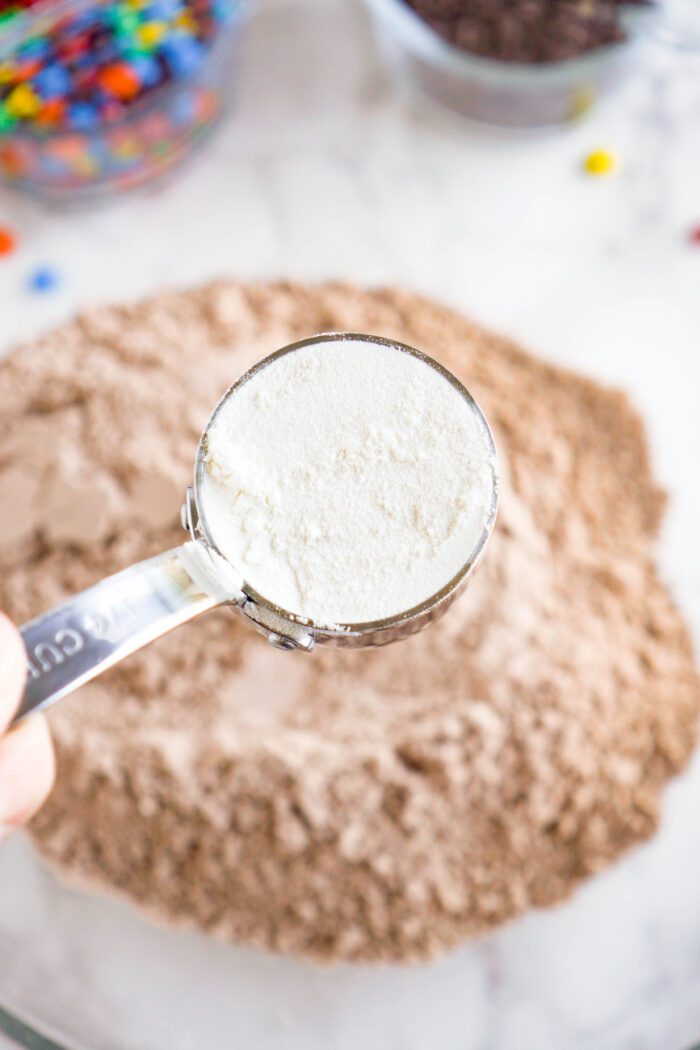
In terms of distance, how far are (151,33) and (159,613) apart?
0.79 metres

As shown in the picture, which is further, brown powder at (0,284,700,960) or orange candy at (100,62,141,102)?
orange candy at (100,62,141,102)

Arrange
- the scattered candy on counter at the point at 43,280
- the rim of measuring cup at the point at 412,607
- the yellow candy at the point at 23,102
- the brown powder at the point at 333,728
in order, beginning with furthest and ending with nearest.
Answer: the scattered candy on counter at the point at 43,280, the yellow candy at the point at 23,102, the brown powder at the point at 333,728, the rim of measuring cup at the point at 412,607

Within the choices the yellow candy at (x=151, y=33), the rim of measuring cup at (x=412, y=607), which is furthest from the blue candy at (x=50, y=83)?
the rim of measuring cup at (x=412, y=607)

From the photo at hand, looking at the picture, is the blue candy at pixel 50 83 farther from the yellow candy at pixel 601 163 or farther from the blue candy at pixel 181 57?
the yellow candy at pixel 601 163

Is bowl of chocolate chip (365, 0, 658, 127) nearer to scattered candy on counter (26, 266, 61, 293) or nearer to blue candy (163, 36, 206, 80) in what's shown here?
blue candy (163, 36, 206, 80)

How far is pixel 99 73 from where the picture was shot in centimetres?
125

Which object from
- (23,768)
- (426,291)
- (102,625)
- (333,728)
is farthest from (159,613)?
(426,291)

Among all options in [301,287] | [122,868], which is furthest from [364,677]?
[301,287]

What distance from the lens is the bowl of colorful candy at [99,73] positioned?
1.23 metres

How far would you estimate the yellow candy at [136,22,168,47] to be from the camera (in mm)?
1248

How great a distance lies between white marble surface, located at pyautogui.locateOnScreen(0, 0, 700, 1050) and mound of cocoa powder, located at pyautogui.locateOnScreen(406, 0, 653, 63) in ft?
0.43

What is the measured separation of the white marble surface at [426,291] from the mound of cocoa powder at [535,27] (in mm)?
131

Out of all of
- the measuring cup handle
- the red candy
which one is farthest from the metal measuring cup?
the red candy

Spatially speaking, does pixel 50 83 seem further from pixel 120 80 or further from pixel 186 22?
pixel 186 22
